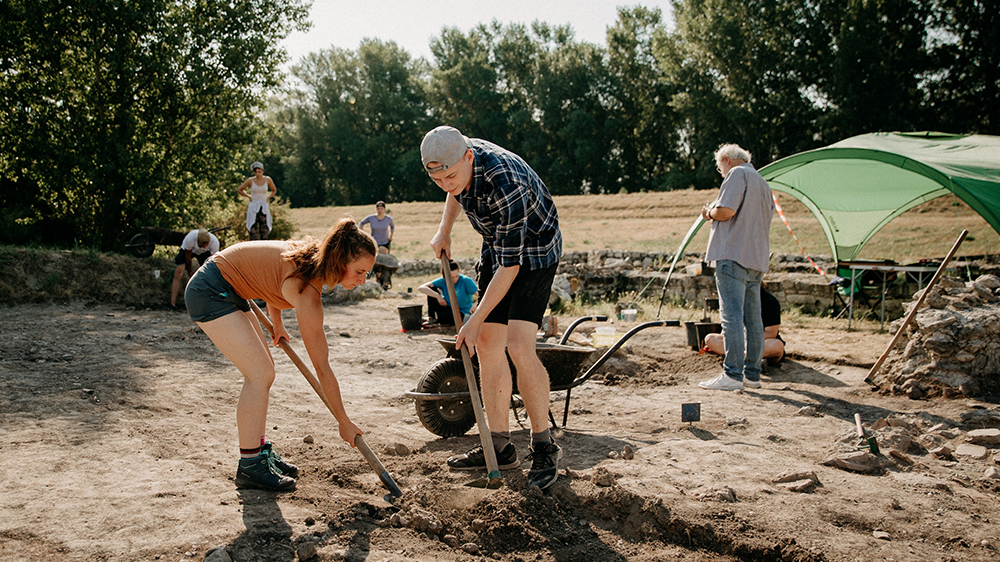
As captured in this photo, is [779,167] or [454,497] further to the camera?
[779,167]

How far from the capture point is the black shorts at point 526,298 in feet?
9.52

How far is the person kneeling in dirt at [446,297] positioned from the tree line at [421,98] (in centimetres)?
582

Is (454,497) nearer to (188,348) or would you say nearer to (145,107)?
(188,348)

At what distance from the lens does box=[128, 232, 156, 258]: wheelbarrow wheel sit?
9.88 metres

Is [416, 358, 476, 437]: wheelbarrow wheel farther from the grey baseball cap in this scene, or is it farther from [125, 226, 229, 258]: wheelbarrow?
[125, 226, 229, 258]: wheelbarrow

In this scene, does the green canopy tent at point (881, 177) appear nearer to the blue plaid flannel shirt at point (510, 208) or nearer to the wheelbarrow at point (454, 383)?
the wheelbarrow at point (454, 383)

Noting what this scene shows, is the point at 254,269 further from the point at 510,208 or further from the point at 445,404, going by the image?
the point at 445,404

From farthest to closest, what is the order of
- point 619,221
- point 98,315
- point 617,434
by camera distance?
point 619,221 < point 98,315 < point 617,434

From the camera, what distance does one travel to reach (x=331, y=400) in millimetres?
2715

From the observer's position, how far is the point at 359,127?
49156 millimetres

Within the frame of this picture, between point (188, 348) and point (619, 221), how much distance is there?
1723 centimetres

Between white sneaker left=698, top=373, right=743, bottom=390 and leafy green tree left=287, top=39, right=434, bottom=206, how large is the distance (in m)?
41.2

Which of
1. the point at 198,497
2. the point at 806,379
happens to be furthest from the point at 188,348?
the point at 806,379

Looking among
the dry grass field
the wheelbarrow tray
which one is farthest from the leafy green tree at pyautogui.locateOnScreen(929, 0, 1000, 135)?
the wheelbarrow tray
